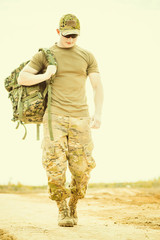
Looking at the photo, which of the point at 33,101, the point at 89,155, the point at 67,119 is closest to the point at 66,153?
the point at 89,155

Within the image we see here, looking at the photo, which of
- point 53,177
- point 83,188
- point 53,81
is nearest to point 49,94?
point 53,81

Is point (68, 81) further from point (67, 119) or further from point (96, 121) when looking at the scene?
point (96, 121)

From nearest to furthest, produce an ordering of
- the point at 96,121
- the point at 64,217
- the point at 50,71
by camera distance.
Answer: the point at 50,71 < the point at 64,217 < the point at 96,121

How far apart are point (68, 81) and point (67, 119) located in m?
0.49

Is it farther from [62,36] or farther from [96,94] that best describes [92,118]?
[62,36]

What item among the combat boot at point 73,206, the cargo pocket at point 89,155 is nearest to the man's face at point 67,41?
the cargo pocket at point 89,155

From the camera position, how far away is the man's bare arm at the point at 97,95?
5.01 metres

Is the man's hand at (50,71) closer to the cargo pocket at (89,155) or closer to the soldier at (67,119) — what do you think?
the soldier at (67,119)

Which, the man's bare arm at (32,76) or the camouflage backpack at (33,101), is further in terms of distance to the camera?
the camouflage backpack at (33,101)

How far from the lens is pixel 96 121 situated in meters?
5.00

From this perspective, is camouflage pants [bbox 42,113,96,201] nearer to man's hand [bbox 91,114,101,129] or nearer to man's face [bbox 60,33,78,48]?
man's hand [bbox 91,114,101,129]

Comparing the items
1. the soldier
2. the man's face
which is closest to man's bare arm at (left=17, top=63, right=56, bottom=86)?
the soldier

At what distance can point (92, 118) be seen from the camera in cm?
503

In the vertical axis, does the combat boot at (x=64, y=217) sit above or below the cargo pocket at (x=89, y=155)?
Answer: below
